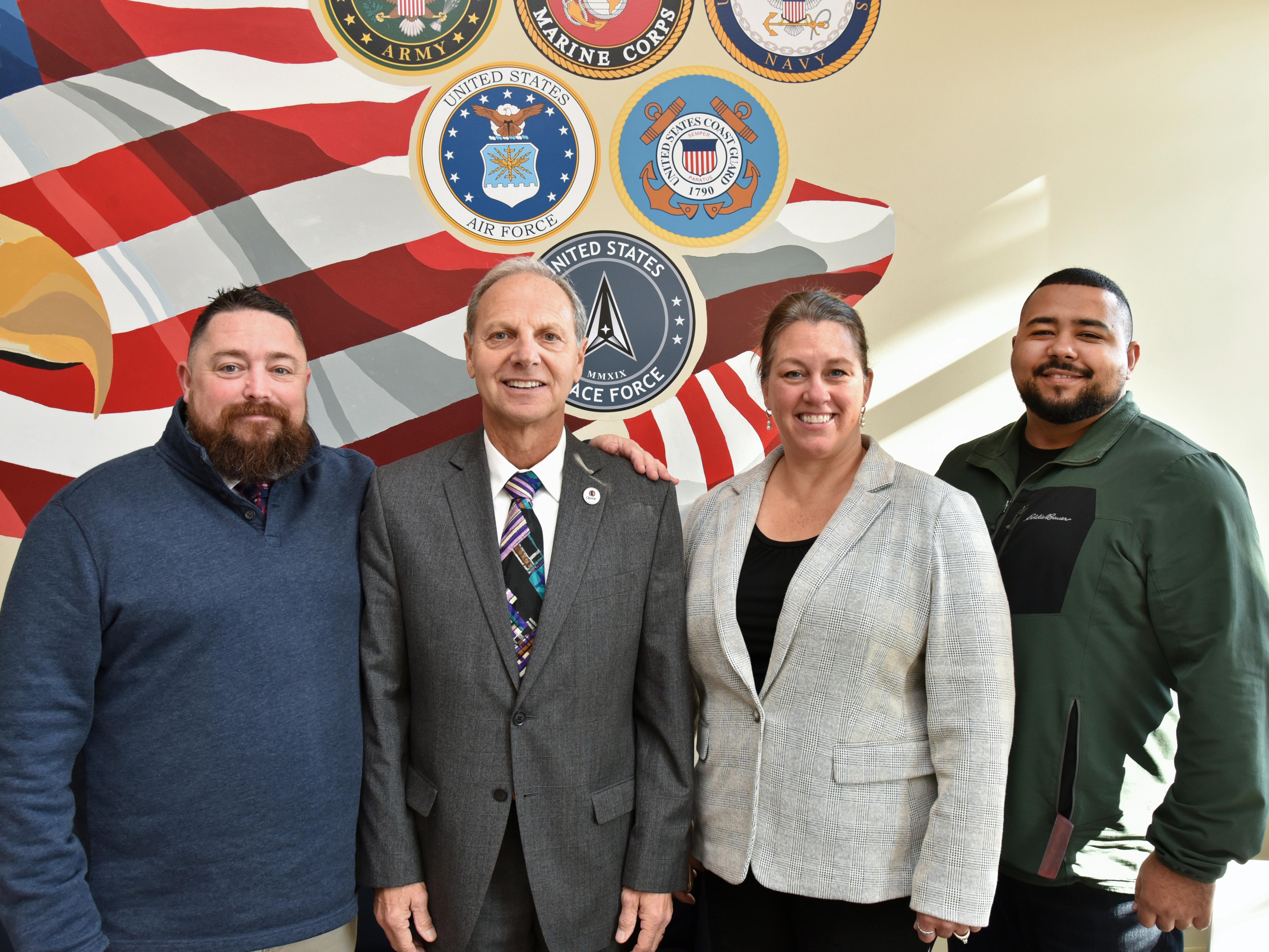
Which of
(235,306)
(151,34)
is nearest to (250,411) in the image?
(235,306)

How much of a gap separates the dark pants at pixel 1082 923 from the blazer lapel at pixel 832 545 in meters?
0.82

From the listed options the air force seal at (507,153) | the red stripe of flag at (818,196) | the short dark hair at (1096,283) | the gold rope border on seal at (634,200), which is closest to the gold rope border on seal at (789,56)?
the gold rope border on seal at (634,200)

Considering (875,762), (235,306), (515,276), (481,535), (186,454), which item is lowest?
(875,762)

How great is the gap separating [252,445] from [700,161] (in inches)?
69.9

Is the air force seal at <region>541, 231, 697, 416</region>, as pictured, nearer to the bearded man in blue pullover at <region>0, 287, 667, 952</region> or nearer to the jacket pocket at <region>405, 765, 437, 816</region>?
the bearded man in blue pullover at <region>0, 287, 667, 952</region>

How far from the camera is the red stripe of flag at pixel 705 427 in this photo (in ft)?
8.87

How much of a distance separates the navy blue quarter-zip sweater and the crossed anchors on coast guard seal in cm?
174

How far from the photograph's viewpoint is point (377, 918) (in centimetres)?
161

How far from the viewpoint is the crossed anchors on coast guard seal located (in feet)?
8.66

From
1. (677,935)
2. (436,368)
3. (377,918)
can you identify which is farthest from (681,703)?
(436,368)

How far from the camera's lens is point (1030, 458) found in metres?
2.00

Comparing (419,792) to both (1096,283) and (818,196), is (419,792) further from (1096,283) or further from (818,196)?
(818,196)

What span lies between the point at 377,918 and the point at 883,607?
124 centimetres

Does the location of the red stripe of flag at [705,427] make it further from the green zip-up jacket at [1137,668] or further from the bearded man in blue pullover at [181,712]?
the bearded man in blue pullover at [181,712]
